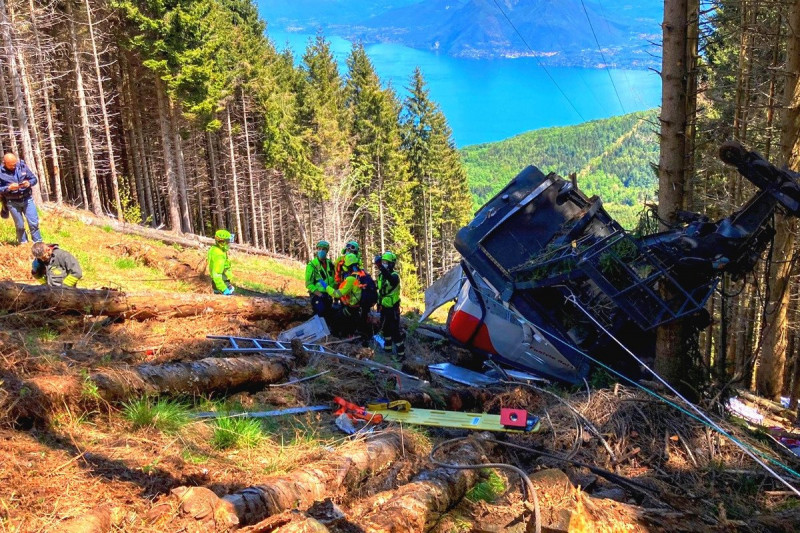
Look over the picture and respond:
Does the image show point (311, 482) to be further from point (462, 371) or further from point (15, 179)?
point (15, 179)

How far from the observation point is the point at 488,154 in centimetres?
13350

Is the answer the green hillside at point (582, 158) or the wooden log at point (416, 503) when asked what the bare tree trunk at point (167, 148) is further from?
the green hillside at point (582, 158)

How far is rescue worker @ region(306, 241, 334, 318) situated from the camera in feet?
34.0

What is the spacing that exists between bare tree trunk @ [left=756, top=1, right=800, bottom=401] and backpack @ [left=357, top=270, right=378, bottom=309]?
619 centimetres

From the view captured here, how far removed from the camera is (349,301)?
10.3 metres

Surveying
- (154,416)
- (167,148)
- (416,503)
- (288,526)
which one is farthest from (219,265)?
(167,148)

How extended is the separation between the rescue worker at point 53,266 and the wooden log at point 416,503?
7234mm

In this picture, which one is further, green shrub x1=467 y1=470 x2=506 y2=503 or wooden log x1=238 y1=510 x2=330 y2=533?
green shrub x1=467 y1=470 x2=506 y2=503

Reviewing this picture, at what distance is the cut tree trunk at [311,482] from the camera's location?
11.6ft

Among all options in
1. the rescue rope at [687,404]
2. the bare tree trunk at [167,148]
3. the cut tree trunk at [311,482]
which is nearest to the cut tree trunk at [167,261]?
the rescue rope at [687,404]

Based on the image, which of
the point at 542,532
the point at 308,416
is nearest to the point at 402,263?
the point at 308,416

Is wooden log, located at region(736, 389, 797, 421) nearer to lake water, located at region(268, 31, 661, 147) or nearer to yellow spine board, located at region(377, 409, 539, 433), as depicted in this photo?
yellow spine board, located at region(377, 409, 539, 433)

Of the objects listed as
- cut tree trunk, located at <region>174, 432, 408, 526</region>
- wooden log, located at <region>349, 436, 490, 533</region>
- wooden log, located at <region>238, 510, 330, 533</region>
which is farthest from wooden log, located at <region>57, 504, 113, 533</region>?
wooden log, located at <region>349, 436, 490, 533</region>

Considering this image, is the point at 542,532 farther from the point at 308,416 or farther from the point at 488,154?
the point at 488,154
